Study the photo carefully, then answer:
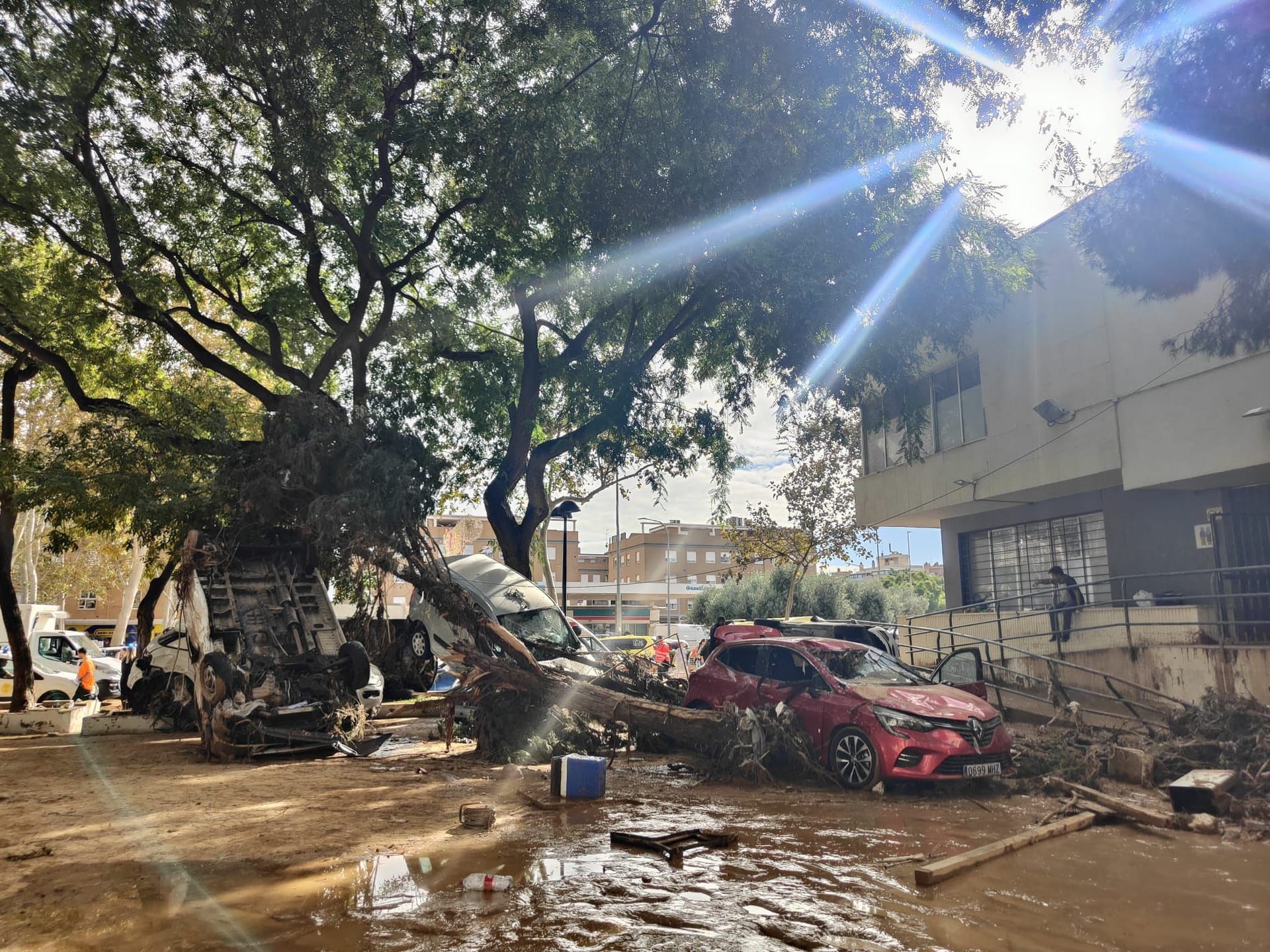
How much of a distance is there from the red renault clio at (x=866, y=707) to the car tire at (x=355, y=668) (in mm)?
4544

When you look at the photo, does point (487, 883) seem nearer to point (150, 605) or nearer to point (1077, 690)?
point (1077, 690)

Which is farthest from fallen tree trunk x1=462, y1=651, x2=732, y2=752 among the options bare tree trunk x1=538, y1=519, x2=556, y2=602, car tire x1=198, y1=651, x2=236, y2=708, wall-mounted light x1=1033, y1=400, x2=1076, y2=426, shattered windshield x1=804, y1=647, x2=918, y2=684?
bare tree trunk x1=538, y1=519, x2=556, y2=602

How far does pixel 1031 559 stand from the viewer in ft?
58.5

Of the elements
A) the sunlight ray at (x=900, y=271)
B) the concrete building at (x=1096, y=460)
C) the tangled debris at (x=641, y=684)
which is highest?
the sunlight ray at (x=900, y=271)

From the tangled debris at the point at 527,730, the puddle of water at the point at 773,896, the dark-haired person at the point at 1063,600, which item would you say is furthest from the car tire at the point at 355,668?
the dark-haired person at the point at 1063,600

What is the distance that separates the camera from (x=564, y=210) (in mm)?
13125

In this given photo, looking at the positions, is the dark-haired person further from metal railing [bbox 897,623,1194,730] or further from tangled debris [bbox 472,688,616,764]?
tangled debris [bbox 472,688,616,764]

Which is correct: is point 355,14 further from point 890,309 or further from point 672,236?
point 890,309

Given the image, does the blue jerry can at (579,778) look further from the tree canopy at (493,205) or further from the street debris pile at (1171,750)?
the tree canopy at (493,205)

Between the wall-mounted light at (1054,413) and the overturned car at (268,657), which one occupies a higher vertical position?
the wall-mounted light at (1054,413)

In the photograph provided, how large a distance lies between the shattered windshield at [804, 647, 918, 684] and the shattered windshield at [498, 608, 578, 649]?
281 inches

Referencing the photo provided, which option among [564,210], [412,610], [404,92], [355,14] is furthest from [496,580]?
[355,14]

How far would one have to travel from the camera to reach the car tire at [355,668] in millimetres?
11719

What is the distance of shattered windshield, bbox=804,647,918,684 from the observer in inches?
381
